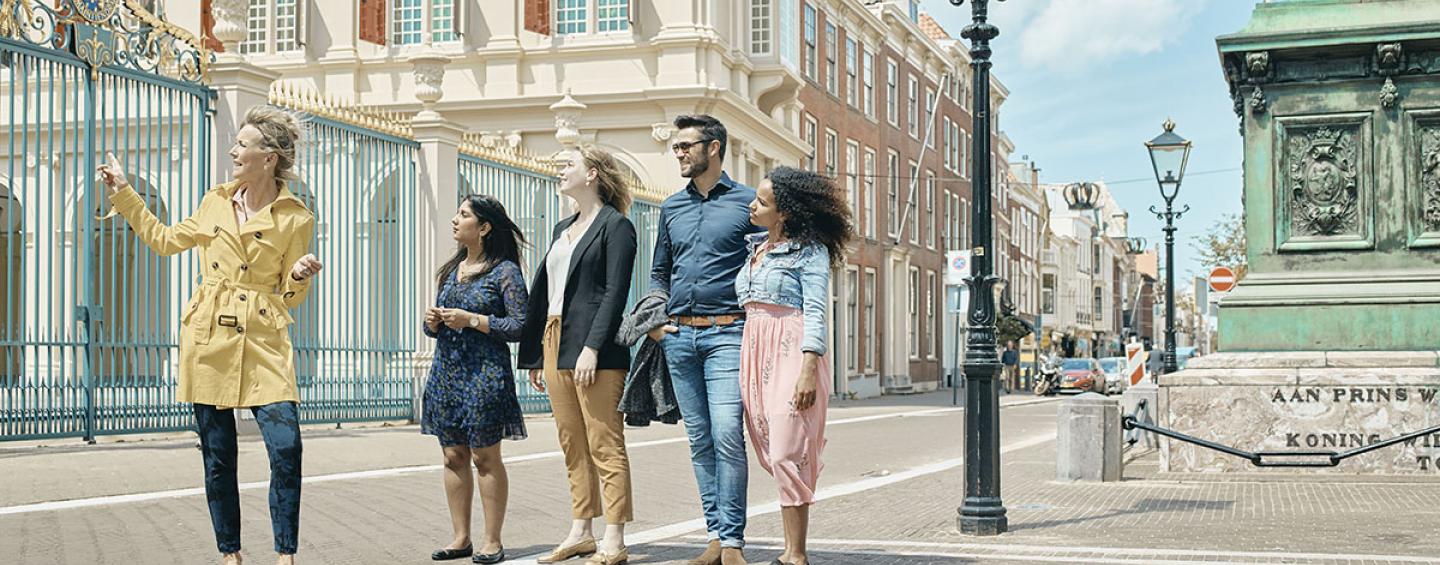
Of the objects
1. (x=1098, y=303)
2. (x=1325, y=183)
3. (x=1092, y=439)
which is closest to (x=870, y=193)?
(x=1325, y=183)

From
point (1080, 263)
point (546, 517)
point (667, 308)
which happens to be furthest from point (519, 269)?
point (1080, 263)

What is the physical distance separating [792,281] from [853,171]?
117 feet

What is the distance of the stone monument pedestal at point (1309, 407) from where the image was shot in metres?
11.2

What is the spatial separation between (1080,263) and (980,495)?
104 m

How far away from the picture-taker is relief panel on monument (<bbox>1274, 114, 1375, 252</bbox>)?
11875 mm

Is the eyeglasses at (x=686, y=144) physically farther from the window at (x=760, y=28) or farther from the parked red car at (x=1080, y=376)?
the parked red car at (x=1080, y=376)

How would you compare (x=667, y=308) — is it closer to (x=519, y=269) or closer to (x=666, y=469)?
(x=519, y=269)

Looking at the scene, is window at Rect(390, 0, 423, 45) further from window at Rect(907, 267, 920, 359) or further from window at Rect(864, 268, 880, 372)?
window at Rect(907, 267, 920, 359)

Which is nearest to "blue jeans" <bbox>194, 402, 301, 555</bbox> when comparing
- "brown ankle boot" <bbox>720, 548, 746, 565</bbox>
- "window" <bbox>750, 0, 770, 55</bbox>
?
"brown ankle boot" <bbox>720, 548, 746, 565</bbox>

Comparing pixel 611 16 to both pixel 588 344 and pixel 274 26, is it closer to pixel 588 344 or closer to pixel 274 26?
pixel 274 26

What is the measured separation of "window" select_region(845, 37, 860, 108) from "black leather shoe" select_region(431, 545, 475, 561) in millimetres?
34841

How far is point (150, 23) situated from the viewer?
44.3ft

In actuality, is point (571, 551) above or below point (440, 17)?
below

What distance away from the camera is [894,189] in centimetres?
4550
